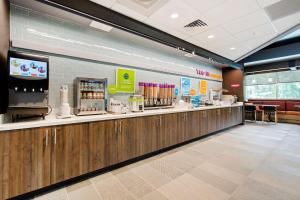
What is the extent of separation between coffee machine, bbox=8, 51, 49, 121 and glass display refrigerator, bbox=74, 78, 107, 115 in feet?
1.68

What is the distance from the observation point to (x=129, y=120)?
2715 mm

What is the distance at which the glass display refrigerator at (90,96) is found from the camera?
251 centimetres

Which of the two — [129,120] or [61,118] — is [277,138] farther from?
[61,118]

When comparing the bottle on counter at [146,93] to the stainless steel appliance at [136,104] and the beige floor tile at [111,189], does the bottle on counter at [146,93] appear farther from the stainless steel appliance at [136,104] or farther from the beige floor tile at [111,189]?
the beige floor tile at [111,189]

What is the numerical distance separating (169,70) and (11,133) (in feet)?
12.3

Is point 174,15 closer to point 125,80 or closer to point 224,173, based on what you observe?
point 125,80

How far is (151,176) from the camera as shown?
2373 mm

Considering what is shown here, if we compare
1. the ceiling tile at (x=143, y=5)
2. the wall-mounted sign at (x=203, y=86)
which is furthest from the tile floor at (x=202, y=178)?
the ceiling tile at (x=143, y=5)

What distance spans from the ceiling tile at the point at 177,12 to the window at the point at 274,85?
7.95 meters

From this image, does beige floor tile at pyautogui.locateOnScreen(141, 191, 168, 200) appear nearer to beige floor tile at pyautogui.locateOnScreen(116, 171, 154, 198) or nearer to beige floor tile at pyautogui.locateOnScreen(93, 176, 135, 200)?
beige floor tile at pyautogui.locateOnScreen(116, 171, 154, 198)

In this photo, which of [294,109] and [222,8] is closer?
[222,8]

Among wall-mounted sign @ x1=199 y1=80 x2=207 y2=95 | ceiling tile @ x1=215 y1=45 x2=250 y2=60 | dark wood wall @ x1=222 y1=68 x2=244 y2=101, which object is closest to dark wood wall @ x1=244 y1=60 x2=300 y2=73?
dark wood wall @ x1=222 y1=68 x2=244 y2=101

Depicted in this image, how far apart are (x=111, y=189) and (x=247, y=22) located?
4356 millimetres

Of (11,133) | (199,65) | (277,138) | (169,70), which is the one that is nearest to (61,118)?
(11,133)
